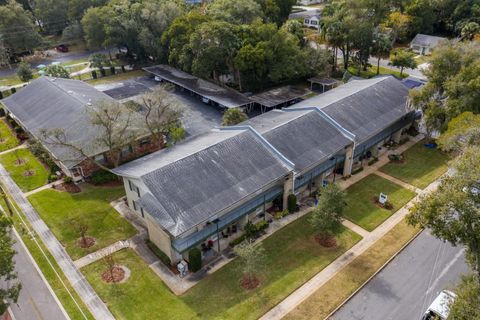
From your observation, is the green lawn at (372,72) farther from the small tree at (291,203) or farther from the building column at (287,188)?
the small tree at (291,203)

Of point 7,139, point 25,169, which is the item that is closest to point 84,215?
point 25,169

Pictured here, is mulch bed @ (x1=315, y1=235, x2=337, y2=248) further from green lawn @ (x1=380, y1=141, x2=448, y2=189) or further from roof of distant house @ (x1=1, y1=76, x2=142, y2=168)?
roof of distant house @ (x1=1, y1=76, x2=142, y2=168)

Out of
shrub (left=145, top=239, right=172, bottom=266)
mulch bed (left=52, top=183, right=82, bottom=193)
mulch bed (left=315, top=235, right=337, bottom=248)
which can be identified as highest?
mulch bed (left=52, top=183, right=82, bottom=193)

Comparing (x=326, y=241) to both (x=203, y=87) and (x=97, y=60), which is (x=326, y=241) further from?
(x=97, y=60)

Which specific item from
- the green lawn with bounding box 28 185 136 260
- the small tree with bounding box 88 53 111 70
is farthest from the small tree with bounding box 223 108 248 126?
the small tree with bounding box 88 53 111 70

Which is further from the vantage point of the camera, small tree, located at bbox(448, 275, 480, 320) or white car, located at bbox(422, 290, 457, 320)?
white car, located at bbox(422, 290, 457, 320)

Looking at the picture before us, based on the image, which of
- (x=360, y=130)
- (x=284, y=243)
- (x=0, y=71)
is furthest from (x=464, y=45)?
(x=0, y=71)
